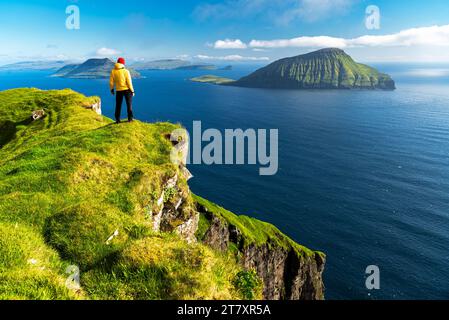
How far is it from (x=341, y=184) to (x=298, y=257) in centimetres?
5715

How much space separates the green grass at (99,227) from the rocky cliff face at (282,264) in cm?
4238

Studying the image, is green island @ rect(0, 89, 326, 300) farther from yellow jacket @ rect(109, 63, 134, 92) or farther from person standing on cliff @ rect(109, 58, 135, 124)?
yellow jacket @ rect(109, 63, 134, 92)

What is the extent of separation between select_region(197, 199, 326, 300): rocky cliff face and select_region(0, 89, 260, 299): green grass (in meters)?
42.4

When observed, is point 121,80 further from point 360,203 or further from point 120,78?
point 360,203

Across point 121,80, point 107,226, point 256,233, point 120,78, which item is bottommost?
point 256,233

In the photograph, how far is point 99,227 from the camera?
12.6 m

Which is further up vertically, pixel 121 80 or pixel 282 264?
pixel 121 80

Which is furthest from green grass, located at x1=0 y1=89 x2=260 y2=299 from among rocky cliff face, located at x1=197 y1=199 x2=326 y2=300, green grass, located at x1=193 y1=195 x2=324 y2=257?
green grass, located at x1=193 y1=195 x2=324 y2=257

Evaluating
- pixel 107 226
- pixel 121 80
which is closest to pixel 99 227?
pixel 107 226

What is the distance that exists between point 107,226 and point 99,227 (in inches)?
13.4

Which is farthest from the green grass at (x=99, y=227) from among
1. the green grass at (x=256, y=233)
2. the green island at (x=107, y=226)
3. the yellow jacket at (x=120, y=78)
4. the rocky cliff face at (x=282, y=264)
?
the green grass at (x=256, y=233)

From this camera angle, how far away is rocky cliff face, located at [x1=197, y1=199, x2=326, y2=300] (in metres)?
62.2

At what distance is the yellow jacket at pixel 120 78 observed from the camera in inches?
862
